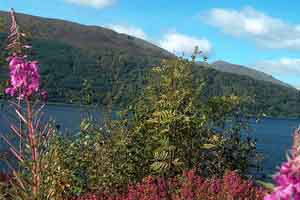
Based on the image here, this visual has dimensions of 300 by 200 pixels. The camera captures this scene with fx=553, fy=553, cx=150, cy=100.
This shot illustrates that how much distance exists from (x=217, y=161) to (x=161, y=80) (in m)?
1.51

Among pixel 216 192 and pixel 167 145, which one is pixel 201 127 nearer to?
pixel 167 145

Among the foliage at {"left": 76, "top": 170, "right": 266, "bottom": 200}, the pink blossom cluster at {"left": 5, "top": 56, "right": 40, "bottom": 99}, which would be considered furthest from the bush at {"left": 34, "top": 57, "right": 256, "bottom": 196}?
the pink blossom cluster at {"left": 5, "top": 56, "right": 40, "bottom": 99}

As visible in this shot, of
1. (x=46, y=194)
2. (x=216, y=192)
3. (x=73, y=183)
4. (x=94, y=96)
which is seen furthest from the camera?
(x=94, y=96)

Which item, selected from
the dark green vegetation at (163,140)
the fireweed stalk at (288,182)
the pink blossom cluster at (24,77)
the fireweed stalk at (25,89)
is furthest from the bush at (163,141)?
the fireweed stalk at (288,182)

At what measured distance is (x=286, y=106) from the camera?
128 metres

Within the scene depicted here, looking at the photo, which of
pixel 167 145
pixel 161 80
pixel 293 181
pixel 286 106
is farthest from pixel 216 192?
pixel 286 106

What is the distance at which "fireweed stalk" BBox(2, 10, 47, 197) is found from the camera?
4316mm

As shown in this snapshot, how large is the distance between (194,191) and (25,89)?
2.68m

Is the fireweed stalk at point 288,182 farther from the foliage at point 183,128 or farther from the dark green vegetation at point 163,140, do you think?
the foliage at point 183,128

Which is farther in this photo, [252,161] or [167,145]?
[252,161]

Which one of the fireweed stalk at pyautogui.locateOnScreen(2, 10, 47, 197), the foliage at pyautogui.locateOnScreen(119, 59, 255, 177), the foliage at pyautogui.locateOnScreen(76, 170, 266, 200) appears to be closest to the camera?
the fireweed stalk at pyautogui.locateOnScreen(2, 10, 47, 197)

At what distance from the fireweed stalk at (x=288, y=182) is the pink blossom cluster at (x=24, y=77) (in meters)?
3.08

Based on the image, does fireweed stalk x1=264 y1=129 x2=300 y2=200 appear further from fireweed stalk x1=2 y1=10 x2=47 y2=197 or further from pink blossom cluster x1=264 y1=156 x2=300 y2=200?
fireweed stalk x1=2 y1=10 x2=47 y2=197

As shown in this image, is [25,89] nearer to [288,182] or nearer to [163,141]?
[288,182]
